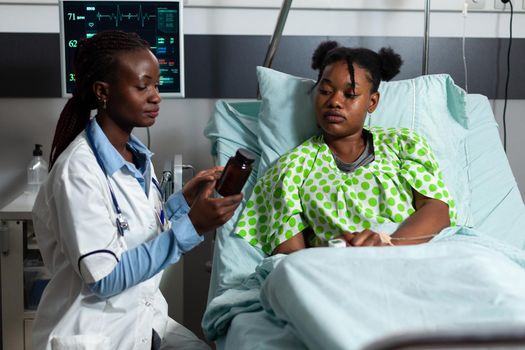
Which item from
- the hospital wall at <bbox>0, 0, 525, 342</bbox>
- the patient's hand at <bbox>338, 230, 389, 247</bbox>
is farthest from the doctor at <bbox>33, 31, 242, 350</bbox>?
the hospital wall at <bbox>0, 0, 525, 342</bbox>

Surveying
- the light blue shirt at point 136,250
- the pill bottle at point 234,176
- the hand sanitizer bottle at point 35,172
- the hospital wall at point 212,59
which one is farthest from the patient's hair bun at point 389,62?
the hand sanitizer bottle at point 35,172

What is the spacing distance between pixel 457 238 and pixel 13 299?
133 cm

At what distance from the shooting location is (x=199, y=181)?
1742 millimetres

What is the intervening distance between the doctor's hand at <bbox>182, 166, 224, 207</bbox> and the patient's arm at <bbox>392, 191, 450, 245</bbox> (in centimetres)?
53

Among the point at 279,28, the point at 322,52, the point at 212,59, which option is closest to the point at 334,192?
the point at 322,52

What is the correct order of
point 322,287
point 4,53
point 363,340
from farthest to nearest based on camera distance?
point 4,53, point 322,287, point 363,340

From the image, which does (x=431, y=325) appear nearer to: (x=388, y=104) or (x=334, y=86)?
(x=334, y=86)

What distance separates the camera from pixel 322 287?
50.6 inches

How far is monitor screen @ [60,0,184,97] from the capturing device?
7.76 ft

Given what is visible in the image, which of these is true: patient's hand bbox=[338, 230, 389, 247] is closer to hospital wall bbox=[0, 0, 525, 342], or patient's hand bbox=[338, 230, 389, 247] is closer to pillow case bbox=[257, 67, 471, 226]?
pillow case bbox=[257, 67, 471, 226]

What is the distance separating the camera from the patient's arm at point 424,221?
1.94 meters

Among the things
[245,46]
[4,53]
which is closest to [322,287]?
[245,46]

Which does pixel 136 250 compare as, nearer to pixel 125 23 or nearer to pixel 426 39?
pixel 125 23

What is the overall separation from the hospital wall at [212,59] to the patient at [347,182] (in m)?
0.65
